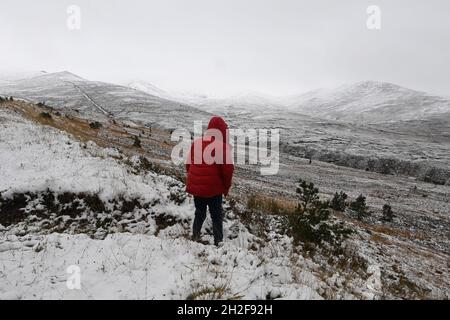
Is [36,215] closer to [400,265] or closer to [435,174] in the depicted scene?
[400,265]

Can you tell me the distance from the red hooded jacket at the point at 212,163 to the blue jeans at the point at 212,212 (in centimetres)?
26

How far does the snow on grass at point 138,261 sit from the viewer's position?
195 inches

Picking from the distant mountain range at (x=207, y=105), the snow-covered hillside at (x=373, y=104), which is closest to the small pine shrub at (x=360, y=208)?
the distant mountain range at (x=207, y=105)

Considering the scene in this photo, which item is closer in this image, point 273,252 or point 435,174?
point 273,252

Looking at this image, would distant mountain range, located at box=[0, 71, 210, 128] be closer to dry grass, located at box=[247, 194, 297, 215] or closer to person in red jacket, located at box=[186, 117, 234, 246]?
dry grass, located at box=[247, 194, 297, 215]

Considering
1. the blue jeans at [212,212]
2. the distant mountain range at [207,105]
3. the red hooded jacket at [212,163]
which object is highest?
the distant mountain range at [207,105]

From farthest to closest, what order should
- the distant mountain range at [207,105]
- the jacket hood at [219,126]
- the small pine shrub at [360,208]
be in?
the distant mountain range at [207,105] < the small pine shrub at [360,208] < the jacket hood at [219,126]

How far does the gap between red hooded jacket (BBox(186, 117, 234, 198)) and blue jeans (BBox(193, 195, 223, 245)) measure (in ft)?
0.84

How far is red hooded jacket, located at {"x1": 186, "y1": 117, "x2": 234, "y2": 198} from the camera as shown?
6570 mm

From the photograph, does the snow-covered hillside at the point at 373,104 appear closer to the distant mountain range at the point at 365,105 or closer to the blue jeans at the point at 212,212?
the distant mountain range at the point at 365,105

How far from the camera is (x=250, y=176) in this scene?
24.9 m

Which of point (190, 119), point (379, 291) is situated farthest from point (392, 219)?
point (190, 119)

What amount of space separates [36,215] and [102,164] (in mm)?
3554

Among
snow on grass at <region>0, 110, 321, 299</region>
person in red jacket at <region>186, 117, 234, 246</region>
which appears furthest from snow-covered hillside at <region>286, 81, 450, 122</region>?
person in red jacket at <region>186, 117, 234, 246</region>
